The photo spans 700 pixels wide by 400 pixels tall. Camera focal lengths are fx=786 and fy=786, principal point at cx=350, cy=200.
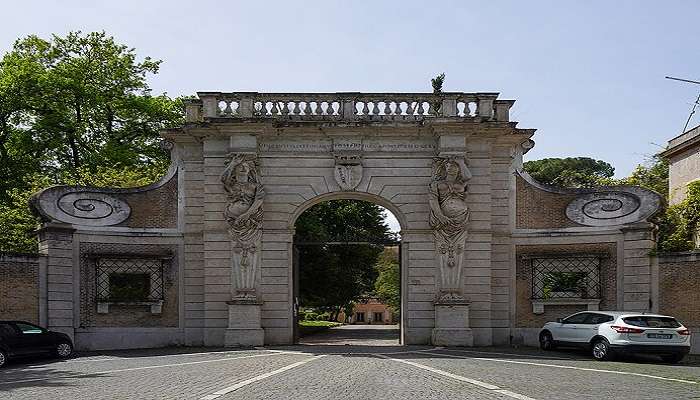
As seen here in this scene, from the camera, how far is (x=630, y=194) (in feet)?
74.5

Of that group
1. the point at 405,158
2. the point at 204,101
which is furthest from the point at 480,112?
the point at 204,101

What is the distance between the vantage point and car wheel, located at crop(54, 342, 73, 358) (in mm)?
19895

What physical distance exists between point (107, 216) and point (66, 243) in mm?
1412

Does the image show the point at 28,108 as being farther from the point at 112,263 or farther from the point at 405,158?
the point at 405,158

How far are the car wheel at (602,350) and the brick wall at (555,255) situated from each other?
12.1ft

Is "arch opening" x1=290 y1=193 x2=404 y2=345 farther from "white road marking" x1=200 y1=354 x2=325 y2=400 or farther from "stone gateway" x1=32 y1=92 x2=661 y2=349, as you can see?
"white road marking" x1=200 y1=354 x2=325 y2=400

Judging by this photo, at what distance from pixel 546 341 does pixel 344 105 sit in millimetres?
8811

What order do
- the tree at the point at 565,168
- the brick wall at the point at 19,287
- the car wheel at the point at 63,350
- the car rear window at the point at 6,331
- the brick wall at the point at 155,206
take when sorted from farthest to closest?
1. the tree at the point at 565,168
2. the brick wall at the point at 155,206
3. the brick wall at the point at 19,287
4. the car wheel at the point at 63,350
5. the car rear window at the point at 6,331

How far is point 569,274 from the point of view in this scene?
23.4m

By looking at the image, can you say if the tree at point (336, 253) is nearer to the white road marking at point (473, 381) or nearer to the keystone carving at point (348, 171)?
the keystone carving at point (348, 171)

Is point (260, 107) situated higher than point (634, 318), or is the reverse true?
point (260, 107)

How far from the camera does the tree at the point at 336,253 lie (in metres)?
36.8

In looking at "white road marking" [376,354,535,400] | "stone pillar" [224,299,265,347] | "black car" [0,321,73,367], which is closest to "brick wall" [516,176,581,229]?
"white road marking" [376,354,535,400]

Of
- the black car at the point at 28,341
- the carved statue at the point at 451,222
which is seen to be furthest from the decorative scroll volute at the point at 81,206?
the carved statue at the point at 451,222
